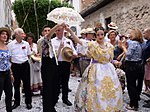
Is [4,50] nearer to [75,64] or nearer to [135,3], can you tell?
[75,64]

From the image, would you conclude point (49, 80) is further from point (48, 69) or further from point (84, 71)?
point (84, 71)

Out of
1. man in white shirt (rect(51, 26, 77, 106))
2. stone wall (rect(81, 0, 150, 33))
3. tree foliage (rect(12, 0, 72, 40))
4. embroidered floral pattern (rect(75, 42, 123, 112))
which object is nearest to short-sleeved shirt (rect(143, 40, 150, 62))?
embroidered floral pattern (rect(75, 42, 123, 112))

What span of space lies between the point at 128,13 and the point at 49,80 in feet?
25.3

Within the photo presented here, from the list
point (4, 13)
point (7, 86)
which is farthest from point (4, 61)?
point (4, 13)

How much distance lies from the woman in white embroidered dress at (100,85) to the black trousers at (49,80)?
509 mm

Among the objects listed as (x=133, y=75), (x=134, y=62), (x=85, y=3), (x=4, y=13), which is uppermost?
(x=85, y=3)

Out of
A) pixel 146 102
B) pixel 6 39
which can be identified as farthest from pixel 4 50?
pixel 146 102

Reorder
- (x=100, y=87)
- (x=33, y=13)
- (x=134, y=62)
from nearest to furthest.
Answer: (x=100, y=87), (x=134, y=62), (x=33, y=13)

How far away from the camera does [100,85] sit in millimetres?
4328

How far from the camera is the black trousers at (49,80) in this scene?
4.56m

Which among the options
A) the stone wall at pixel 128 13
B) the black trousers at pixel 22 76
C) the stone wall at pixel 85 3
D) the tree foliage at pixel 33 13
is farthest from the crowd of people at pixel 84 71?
the stone wall at pixel 85 3

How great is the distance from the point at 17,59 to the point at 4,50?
738mm

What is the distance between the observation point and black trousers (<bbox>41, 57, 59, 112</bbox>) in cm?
456

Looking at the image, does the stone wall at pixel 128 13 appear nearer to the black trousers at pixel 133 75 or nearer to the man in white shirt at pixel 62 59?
the black trousers at pixel 133 75
